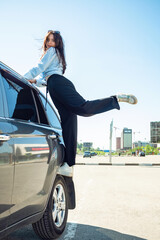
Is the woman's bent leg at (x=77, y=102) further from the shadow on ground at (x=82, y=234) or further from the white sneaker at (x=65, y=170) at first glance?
the shadow on ground at (x=82, y=234)

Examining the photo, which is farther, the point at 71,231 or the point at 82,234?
the point at 71,231

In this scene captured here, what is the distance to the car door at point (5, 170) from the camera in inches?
84.9

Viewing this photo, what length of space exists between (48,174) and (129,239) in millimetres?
1264

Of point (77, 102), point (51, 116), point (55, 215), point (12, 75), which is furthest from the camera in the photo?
point (51, 116)

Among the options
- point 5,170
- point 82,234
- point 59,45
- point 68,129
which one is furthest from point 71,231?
point 59,45

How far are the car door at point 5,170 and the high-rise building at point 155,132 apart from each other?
6749 inches

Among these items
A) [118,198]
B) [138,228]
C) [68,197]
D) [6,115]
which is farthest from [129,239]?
[118,198]

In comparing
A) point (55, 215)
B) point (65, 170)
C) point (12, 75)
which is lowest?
point (55, 215)

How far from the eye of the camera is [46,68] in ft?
11.6

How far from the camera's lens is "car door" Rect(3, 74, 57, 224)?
2438 mm

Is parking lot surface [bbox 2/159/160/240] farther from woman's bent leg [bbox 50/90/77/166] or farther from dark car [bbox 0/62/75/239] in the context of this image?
woman's bent leg [bbox 50/90/77/166]

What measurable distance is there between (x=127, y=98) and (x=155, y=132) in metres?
172

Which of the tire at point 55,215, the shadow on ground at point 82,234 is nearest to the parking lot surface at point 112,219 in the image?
the shadow on ground at point 82,234

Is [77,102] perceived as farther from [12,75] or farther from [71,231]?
[71,231]
